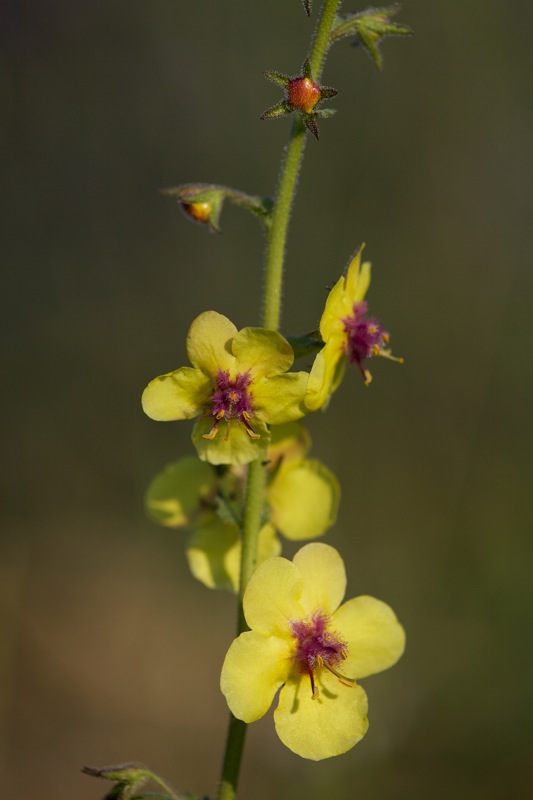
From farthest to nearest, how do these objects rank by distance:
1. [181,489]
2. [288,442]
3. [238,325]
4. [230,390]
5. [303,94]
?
[238,325] < [181,489] < [288,442] < [230,390] < [303,94]

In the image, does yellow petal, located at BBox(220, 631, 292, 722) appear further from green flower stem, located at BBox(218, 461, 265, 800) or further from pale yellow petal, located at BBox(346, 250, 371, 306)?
pale yellow petal, located at BBox(346, 250, 371, 306)

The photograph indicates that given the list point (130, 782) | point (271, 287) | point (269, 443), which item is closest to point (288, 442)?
point (269, 443)

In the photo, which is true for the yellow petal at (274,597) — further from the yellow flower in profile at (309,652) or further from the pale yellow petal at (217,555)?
the pale yellow petal at (217,555)

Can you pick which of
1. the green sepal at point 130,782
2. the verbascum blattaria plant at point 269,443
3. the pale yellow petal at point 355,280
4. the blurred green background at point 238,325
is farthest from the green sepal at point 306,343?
the blurred green background at point 238,325

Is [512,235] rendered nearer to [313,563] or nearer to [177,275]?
[177,275]

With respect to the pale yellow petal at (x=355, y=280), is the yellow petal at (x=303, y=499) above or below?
below

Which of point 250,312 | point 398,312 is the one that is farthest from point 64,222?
point 398,312

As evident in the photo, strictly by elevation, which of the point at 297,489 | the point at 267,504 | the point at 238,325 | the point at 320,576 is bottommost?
the point at 320,576

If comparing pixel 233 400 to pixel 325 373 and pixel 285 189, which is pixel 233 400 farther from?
pixel 285 189
